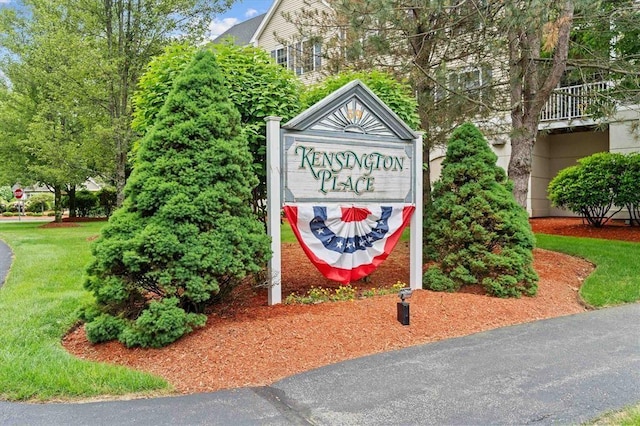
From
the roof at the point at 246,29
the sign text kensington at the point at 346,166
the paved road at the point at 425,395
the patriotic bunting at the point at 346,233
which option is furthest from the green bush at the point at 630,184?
the roof at the point at 246,29

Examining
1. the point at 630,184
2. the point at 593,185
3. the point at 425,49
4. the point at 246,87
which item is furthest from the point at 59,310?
the point at 630,184

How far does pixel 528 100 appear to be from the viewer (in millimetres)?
8617

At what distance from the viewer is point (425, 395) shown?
11.2ft

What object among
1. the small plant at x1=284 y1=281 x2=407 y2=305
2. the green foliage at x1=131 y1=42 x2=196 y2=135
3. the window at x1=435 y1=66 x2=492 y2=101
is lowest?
the small plant at x1=284 y1=281 x2=407 y2=305

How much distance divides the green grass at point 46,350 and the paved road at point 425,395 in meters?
0.19

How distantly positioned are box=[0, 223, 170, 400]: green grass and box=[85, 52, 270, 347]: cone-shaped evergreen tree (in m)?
0.50

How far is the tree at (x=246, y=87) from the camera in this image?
5637 mm

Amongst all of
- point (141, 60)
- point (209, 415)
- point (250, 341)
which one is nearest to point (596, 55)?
point (250, 341)

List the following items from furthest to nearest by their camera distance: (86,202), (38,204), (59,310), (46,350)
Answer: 1. (38,204)
2. (86,202)
3. (59,310)
4. (46,350)

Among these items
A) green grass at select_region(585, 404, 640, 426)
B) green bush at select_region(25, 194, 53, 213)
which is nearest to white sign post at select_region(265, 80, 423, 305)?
green grass at select_region(585, 404, 640, 426)

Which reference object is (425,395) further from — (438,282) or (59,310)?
(59,310)

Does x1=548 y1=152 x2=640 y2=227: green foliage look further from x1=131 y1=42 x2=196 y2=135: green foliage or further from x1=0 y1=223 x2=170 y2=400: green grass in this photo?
x1=0 y1=223 x2=170 y2=400: green grass

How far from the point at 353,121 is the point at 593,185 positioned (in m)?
9.60

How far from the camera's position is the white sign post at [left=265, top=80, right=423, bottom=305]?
18.0ft
